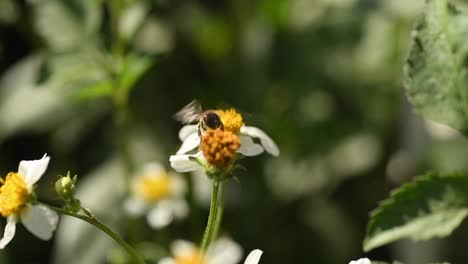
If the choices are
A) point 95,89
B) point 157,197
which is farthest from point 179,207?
point 95,89

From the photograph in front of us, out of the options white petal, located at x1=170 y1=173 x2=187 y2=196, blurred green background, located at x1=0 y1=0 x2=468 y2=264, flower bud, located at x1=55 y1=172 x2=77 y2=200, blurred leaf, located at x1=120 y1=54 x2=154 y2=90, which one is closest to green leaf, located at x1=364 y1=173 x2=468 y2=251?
flower bud, located at x1=55 y1=172 x2=77 y2=200

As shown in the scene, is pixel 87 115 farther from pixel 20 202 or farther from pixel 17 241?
pixel 20 202

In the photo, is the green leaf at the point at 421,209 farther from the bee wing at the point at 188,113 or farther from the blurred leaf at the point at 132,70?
the blurred leaf at the point at 132,70

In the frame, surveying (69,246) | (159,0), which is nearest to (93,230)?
(69,246)

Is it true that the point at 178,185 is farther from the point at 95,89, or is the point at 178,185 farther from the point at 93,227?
the point at 95,89

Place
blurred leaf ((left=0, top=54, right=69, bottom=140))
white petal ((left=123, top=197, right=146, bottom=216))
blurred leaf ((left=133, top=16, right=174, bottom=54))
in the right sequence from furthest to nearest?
blurred leaf ((left=133, top=16, right=174, bottom=54))
blurred leaf ((left=0, top=54, right=69, bottom=140))
white petal ((left=123, top=197, right=146, bottom=216))

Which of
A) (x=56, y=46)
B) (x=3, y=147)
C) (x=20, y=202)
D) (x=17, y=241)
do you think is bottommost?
(x=17, y=241)

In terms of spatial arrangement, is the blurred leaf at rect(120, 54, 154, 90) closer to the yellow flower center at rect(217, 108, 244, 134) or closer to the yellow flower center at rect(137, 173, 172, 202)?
the yellow flower center at rect(137, 173, 172, 202)
